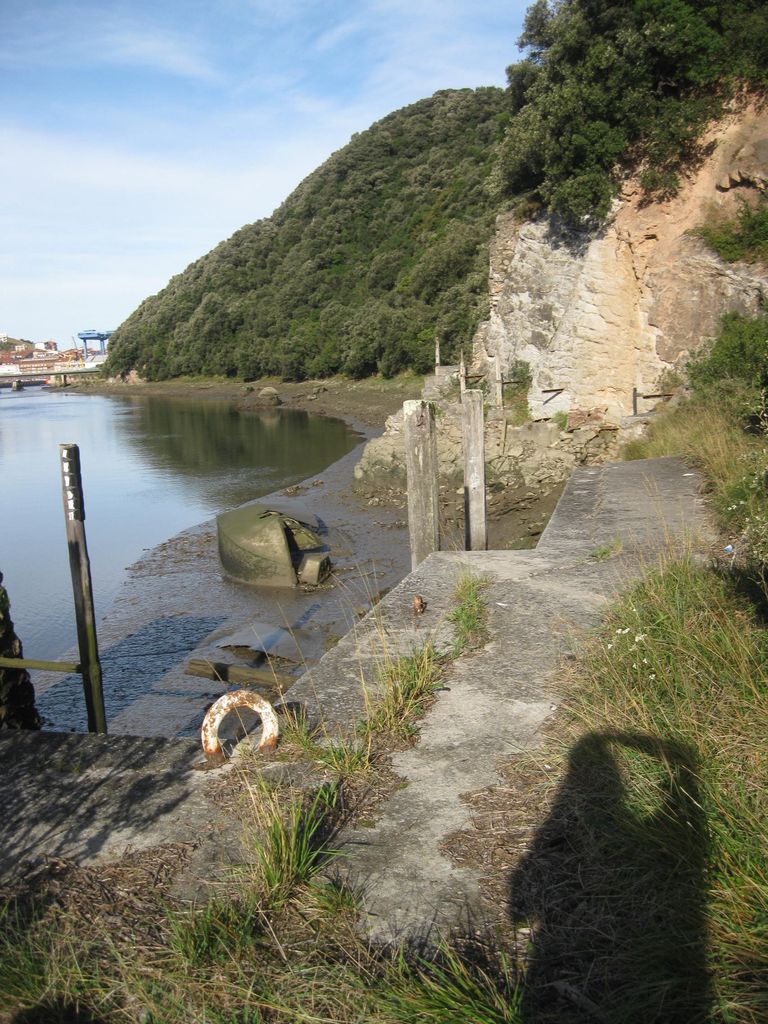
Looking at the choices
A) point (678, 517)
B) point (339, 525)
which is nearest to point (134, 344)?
point (339, 525)

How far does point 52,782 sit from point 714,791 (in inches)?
114

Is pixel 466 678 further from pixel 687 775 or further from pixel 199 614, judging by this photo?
pixel 199 614

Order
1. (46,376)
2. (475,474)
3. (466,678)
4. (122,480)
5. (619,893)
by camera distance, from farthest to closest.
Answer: (46,376) → (122,480) → (475,474) → (466,678) → (619,893)

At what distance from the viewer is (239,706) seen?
147 inches

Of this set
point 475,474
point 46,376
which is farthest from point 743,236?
point 46,376

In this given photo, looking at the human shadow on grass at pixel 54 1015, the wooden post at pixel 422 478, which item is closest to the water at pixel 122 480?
the wooden post at pixel 422 478

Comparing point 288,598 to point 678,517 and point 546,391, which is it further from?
point 546,391

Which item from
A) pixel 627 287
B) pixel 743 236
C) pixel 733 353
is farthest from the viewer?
pixel 627 287

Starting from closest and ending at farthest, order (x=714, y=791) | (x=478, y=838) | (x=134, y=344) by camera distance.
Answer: (x=714, y=791), (x=478, y=838), (x=134, y=344)

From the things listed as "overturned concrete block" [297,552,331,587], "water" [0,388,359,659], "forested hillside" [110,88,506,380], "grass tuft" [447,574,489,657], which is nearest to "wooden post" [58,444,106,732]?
"grass tuft" [447,574,489,657]

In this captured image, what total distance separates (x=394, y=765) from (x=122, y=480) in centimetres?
2649

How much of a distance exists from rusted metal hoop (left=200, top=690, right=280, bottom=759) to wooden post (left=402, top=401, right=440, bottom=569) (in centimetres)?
407

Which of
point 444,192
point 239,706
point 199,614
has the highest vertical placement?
point 444,192

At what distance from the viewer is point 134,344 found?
3145 inches
